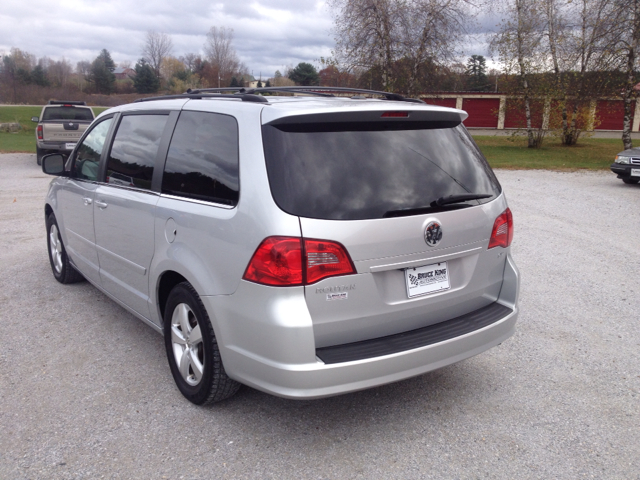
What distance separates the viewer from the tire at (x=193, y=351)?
120 inches

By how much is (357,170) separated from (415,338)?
95 cm

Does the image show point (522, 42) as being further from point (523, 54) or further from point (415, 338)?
point (415, 338)

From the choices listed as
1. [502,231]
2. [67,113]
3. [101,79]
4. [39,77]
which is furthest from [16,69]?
[502,231]

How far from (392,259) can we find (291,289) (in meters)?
0.55

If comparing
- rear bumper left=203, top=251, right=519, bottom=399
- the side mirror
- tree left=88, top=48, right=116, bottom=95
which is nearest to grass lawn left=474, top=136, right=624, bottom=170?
the side mirror

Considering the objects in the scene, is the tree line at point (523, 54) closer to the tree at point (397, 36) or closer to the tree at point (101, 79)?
the tree at point (397, 36)

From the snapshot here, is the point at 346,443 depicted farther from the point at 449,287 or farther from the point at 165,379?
the point at 165,379

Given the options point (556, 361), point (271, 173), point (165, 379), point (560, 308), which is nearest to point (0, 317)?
point (165, 379)

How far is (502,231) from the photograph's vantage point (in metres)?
3.40

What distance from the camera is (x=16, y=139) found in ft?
90.3

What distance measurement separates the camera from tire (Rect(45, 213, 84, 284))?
5.56 meters

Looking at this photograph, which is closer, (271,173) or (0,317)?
(271,173)

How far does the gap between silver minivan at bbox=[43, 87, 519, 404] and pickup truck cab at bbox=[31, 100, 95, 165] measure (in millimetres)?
15382

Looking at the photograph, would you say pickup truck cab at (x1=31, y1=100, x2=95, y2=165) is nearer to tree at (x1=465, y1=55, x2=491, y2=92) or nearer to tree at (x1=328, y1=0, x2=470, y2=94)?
tree at (x1=328, y1=0, x2=470, y2=94)
